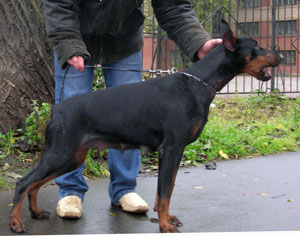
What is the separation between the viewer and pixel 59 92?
13.8ft

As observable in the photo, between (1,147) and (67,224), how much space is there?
6.54 feet

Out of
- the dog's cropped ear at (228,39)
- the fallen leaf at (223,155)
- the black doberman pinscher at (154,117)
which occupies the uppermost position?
the dog's cropped ear at (228,39)

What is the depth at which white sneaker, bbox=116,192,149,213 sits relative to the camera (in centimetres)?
406

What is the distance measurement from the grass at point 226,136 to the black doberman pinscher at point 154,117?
4.82 feet

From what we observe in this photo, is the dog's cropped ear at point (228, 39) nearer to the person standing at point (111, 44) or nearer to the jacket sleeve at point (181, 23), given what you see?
the person standing at point (111, 44)

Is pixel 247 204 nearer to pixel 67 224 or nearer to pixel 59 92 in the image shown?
pixel 67 224

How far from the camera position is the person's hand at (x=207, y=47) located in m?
3.96

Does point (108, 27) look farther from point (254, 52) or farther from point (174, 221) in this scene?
point (174, 221)

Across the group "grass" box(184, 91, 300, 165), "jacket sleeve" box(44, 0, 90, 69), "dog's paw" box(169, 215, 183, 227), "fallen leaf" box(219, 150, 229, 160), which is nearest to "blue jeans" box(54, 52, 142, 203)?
"jacket sleeve" box(44, 0, 90, 69)

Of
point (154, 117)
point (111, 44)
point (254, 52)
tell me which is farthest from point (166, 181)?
point (111, 44)

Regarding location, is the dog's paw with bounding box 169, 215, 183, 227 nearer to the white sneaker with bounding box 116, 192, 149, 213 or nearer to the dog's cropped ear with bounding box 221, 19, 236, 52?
the white sneaker with bounding box 116, 192, 149, 213

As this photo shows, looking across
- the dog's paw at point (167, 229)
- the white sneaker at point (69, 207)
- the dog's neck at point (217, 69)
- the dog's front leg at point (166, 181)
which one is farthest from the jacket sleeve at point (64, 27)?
the dog's paw at point (167, 229)

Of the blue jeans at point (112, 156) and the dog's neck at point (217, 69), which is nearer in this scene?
the dog's neck at point (217, 69)

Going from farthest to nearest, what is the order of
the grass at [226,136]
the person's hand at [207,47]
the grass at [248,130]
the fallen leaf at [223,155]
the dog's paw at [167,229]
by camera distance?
1. the grass at [248,130]
2. the fallen leaf at [223,155]
3. the grass at [226,136]
4. the person's hand at [207,47]
5. the dog's paw at [167,229]
